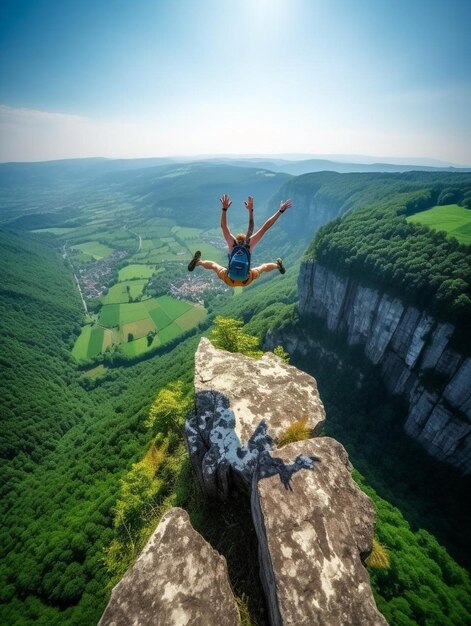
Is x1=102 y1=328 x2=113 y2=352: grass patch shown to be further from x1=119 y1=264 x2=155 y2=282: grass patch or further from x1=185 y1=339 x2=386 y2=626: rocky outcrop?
x1=185 y1=339 x2=386 y2=626: rocky outcrop

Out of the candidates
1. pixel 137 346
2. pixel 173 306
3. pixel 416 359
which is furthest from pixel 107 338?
pixel 416 359

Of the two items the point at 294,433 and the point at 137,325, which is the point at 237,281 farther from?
the point at 137,325

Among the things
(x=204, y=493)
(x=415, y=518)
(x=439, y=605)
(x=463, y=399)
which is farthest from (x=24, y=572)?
(x=463, y=399)

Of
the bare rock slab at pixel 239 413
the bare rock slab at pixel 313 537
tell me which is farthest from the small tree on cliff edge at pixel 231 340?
the bare rock slab at pixel 313 537

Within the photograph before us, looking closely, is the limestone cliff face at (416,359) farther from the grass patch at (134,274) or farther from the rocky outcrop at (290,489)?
the grass patch at (134,274)

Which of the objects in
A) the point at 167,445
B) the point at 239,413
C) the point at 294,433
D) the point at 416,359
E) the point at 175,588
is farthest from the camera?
the point at 416,359

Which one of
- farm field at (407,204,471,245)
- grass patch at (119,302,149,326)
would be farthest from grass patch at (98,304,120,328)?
farm field at (407,204,471,245)
